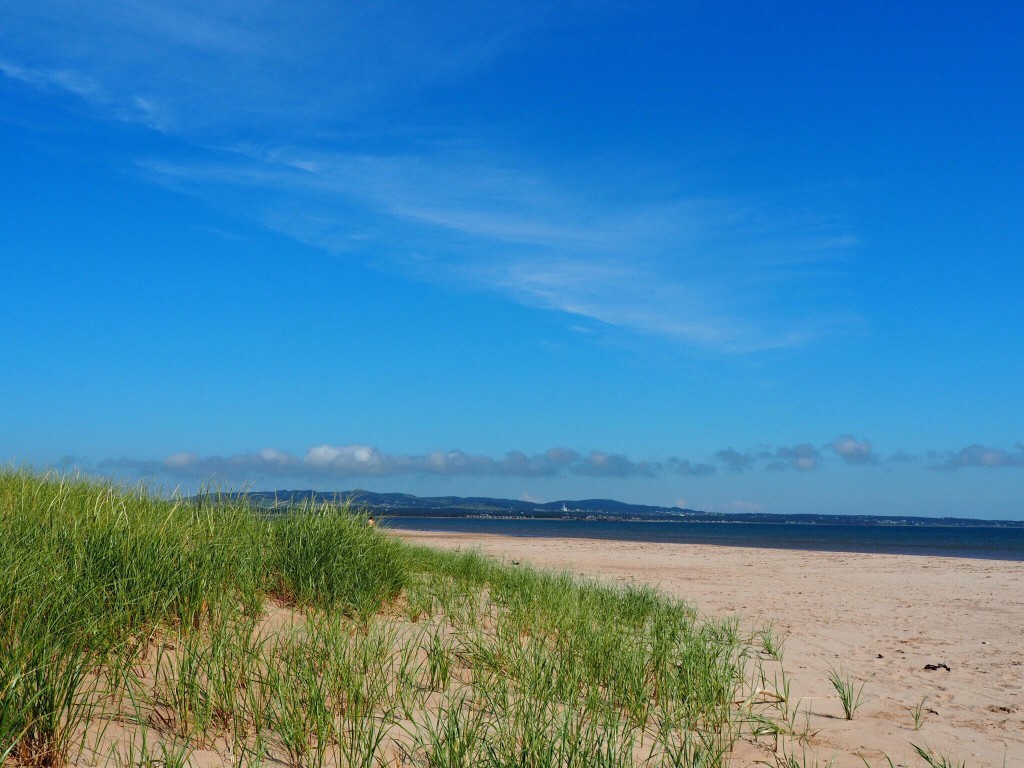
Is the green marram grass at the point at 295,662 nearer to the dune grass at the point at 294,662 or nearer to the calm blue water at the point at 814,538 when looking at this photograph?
the dune grass at the point at 294,662

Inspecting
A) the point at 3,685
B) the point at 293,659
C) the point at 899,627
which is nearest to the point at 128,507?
Answer: the point at 293,659

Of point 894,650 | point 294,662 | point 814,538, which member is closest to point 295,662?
point 294,662

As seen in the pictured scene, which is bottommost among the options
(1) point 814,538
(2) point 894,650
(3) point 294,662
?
(1) point 814,538

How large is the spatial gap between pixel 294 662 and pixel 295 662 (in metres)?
0.03

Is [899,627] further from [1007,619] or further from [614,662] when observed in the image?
[614,662]

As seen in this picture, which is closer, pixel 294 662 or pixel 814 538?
pixel 294 662

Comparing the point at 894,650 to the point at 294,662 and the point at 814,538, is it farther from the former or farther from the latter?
the point at 814,538

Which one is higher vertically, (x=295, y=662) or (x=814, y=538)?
(x=295, y=662)

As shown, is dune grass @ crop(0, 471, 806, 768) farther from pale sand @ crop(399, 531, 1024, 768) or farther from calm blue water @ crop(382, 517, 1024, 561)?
calm blue water @ crop(382, 517, 1024, 561)

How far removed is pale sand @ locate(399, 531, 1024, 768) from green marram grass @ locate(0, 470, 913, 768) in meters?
0.52

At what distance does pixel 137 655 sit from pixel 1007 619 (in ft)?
39.1

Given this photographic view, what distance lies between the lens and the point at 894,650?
7992mm

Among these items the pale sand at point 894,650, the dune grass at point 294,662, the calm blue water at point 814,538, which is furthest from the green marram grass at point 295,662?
the calm blue water at point 814,538

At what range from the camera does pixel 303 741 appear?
341 cm
